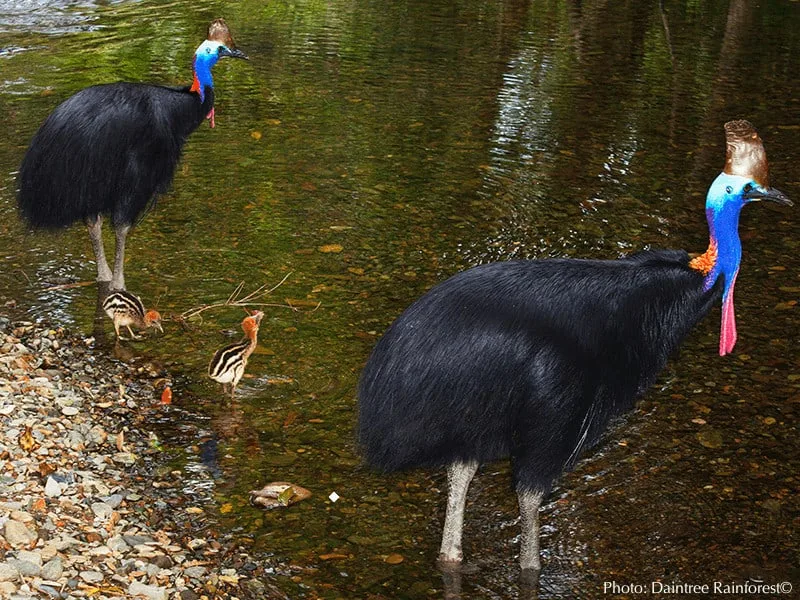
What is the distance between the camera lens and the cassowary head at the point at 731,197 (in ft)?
14.3

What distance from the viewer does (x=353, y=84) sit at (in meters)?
11.1

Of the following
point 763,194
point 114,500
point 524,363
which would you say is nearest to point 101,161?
point 114,500

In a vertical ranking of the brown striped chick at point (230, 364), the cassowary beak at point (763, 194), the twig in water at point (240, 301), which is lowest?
the twig in water at point (240, 301)

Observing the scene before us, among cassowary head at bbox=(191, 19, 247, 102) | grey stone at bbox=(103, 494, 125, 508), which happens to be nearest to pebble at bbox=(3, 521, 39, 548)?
grey stone at bbox=(103, 494, 125, 508)

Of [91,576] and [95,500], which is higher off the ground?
[91,576]

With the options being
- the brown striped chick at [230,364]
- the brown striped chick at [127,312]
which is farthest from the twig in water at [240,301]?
the brown striped chick at [230,364]

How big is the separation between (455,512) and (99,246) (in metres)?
3.33

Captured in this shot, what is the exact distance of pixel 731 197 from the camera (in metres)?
4.38

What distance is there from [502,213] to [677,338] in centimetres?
389

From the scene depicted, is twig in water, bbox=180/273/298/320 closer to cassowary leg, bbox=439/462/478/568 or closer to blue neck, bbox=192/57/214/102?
blue neck, bbox=192/57/214/102

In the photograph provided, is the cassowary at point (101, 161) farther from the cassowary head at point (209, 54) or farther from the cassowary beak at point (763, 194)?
the cassowary beak at point (763, 194)

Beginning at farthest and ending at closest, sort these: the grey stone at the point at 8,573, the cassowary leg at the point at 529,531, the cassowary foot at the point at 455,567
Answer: the cassowary foot at the point at 455,567, the cassowary leg at the point at 529,531, the grey stone at the point at 8,573

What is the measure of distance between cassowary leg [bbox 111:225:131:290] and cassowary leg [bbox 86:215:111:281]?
13cm

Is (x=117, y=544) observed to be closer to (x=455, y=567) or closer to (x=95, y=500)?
(x=95, y=500)
